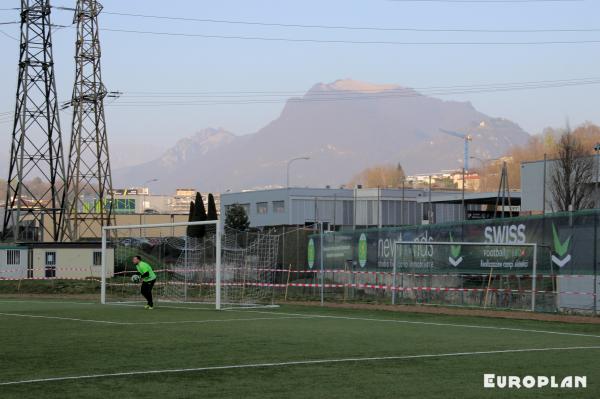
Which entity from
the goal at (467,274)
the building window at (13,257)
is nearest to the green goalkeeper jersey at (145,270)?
the goal at (467,274)

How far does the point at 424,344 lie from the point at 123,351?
18.9 feet

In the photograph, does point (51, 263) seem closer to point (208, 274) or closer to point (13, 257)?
point (13, 257)

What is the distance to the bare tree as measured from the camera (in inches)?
2724

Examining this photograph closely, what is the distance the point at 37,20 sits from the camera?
64.0m

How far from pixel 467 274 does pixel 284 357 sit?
1900cm

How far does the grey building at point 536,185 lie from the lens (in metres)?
73.8

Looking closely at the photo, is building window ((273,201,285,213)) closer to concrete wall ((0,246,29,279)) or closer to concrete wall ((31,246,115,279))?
concrete wall ((31,246,115,279))

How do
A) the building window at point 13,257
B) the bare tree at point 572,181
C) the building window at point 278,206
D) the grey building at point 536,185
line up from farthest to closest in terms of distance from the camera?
the building window at point 278,206, the grey building at point 536,185, the bare tree at point 572,181, the building window at point 13,257

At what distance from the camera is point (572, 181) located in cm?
7075

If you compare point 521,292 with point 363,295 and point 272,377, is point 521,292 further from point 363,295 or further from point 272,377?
point 272,377

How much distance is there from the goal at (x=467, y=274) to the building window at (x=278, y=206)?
Answer: 220 ft

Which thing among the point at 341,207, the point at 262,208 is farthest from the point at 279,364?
the point at 262,208

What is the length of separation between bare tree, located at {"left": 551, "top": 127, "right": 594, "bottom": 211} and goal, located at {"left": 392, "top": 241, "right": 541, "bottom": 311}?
3520 cm

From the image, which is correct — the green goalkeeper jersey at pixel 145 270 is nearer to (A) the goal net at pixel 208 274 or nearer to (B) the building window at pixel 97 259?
(A) the goal net at pixel 208 274
